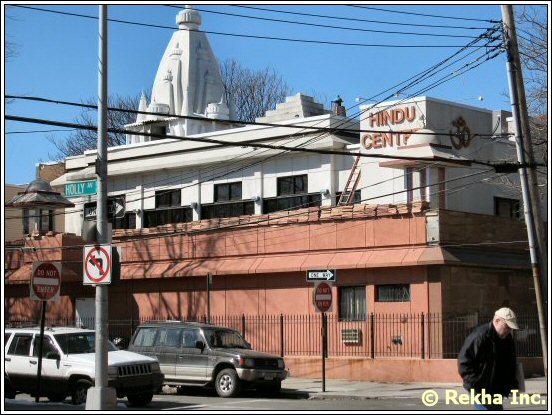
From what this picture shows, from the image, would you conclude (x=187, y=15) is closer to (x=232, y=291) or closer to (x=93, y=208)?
(x=232, y=291)

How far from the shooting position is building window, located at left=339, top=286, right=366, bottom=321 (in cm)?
3023

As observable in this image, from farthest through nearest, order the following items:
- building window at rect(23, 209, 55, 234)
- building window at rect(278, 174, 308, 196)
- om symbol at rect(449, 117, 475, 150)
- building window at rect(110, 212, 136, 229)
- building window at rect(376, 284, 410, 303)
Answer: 1. building window at rect(23, 209, 55, 234)
2. building window at rect(110, 212, 136, 229)
3. building window at rect(278, 174, 308, 196)
4. om symbol at rect(449, 117, 475, 150)
5. building window at rect(376, 284, 410, 303)

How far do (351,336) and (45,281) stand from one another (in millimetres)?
12411

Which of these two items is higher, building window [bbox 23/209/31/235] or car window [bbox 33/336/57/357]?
building window [bbox 23/209/31/235]

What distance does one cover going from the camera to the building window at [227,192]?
3809cm

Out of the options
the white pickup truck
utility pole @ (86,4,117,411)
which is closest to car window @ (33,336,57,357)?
the white pickup truck

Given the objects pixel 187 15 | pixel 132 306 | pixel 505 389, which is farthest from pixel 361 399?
pixel 187 15

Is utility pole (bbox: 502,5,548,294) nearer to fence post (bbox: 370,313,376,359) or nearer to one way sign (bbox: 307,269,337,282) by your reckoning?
one way sign (bbox: 307,269,337,282)

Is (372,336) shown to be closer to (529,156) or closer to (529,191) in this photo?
(529,191)

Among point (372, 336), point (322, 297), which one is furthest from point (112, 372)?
point (372, 336)

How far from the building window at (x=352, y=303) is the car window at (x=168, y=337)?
7.16 meters

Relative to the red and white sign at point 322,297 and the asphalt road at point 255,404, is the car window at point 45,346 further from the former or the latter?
the red and white sign at point 322,297

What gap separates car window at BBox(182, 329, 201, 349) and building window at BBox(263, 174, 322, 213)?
37.9ft

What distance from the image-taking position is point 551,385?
17.1 m
